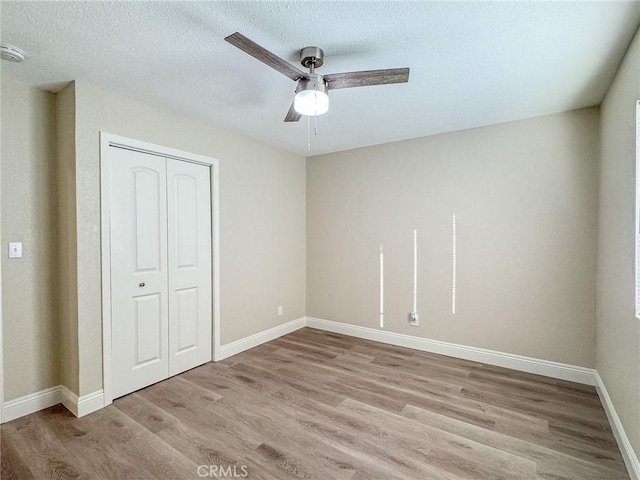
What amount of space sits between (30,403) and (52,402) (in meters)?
0.14

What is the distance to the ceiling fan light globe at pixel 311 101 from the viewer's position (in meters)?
1.82

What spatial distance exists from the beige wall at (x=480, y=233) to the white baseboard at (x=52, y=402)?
110 inches

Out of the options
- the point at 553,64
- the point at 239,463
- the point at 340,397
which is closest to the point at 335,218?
the point at 340,397

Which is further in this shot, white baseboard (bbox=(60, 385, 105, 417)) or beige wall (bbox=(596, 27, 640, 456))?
white baseboard (bbox=(60, 385, 105, 417))

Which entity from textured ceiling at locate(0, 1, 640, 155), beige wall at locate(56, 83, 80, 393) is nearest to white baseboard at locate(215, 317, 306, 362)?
beige wall at locate(56, 83, 80, 393)

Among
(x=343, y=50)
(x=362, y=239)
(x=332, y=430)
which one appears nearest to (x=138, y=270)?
(x=332, y=430)

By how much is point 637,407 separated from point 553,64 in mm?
2164

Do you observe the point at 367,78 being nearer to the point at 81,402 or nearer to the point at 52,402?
the point at 81,402

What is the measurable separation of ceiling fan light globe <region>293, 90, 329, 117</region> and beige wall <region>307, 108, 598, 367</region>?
2122 mm

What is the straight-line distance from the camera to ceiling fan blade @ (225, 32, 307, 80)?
144cm

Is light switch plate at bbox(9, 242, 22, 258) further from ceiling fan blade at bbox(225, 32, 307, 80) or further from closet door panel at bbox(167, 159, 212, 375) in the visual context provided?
ceiling fan blade at bbox(225, 32, 307, 80)

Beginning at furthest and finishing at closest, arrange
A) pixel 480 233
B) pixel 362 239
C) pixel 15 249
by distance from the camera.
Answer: pixel 362 239
pixel 480 233
pixel 15 249

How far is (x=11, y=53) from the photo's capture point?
75.4 inches

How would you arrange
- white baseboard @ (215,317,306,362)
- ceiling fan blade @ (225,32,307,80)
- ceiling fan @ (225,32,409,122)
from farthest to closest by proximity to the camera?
white baseboard @ (215,317,306,362), ceiling fan @ (225,32,409,122), ceiling fan blade @ (225,32,307,80)
